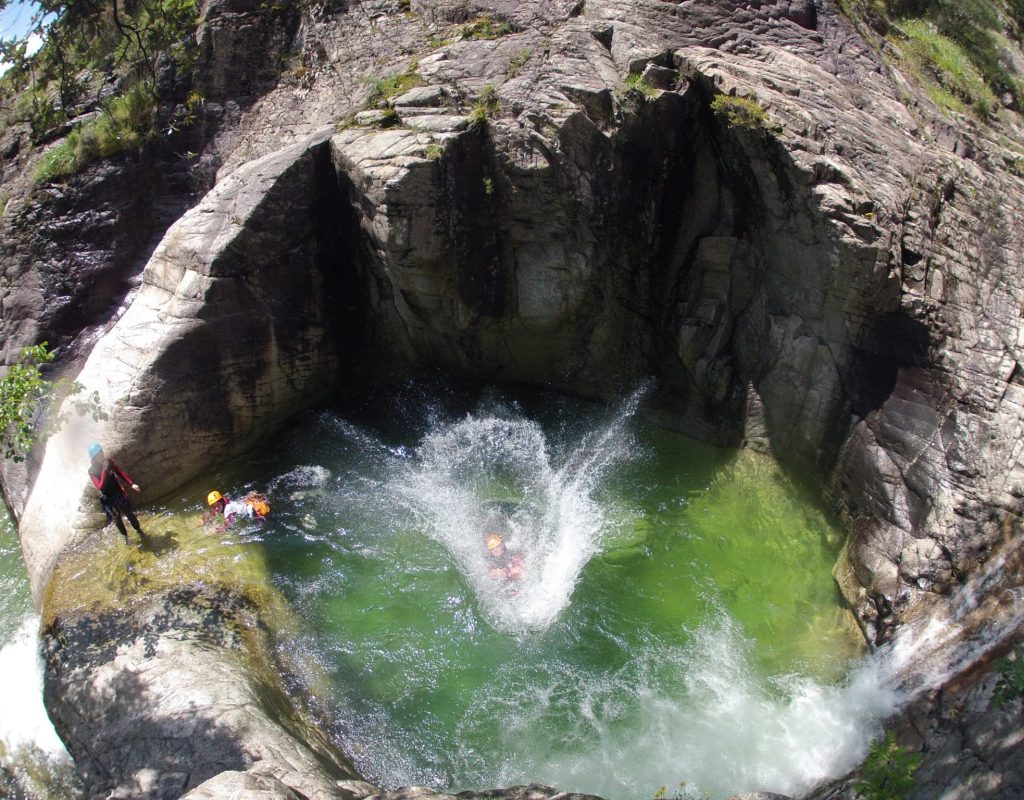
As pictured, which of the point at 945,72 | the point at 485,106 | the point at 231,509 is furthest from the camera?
the point at 945,72

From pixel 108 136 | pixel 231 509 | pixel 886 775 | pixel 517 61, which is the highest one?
pixel 517 61

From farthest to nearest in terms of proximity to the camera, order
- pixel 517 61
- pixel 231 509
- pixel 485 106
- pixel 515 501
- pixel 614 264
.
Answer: pixel 614 264, pixel 517 61, pixel 515 501, pixel 485 106, pixel 231 509

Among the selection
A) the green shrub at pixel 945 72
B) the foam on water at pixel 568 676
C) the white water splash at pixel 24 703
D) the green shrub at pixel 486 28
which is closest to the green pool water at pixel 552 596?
the foam on water at pixel 568 676

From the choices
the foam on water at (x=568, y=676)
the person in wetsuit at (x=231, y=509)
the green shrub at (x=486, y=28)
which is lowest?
the foam on water at (x=568, y=676)

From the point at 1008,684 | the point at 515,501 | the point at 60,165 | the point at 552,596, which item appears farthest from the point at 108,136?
the point at 1008,684

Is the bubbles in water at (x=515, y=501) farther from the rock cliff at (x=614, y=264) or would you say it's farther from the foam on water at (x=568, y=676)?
the rock cliff at (x=614, y=264)

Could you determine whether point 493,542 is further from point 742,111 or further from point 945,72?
point 945,72

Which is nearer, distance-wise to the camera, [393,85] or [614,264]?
[614,264]
